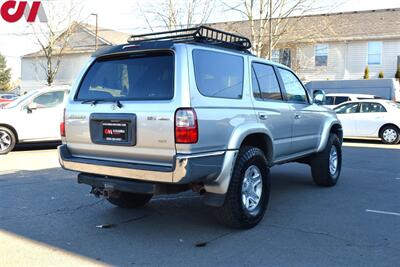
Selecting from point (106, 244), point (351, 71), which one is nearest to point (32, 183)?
point (106, 244)

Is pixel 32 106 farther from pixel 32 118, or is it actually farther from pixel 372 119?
pixel 372 119

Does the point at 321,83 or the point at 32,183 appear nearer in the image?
the point at 32,183

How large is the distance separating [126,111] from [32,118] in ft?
25.7

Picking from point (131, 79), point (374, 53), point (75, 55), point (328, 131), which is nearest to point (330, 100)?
point (328, 131)

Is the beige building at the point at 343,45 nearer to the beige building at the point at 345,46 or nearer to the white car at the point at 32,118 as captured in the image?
the beige building at the point at 345,46

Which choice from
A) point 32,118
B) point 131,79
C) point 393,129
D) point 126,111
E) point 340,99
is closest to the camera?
point 126,111

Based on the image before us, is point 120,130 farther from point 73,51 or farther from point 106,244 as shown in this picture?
point 73,51

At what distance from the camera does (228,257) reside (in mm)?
4270

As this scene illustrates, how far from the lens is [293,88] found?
6.65 meters

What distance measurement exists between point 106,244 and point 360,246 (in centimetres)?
258

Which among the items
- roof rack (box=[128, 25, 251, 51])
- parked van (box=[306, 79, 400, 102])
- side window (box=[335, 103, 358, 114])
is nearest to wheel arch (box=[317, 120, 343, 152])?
roof rack (box=[128, 25, 251, 51])

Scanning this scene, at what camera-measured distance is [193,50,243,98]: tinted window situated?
4.59 m

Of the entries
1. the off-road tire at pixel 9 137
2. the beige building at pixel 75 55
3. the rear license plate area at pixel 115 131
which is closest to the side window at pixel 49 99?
the off-road tire at pixel 9 137

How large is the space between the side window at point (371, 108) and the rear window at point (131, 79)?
1254 centimetres
